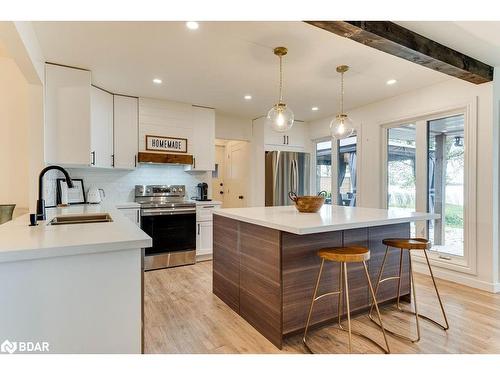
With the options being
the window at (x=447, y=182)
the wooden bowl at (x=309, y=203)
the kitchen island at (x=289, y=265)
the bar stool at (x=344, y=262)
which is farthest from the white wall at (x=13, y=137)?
the window at (x=447, y=182)

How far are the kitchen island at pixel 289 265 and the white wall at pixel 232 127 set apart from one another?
2.69 meters

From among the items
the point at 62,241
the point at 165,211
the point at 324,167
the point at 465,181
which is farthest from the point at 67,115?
the point at 465,181

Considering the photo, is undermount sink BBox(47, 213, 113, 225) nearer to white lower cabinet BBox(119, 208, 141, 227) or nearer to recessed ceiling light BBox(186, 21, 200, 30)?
white lower cabinet BBox(119, 208, 141, 227)

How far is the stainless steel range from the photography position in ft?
12.3

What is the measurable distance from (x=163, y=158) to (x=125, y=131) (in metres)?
0.63

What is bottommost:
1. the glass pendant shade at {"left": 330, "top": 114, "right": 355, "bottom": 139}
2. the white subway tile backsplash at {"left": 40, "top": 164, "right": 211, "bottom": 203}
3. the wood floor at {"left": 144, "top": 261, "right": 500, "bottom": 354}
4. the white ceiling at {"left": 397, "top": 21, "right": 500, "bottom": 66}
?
the wood floor at {"left": 144, "top": 261, "right": 500, "bottom": 354}

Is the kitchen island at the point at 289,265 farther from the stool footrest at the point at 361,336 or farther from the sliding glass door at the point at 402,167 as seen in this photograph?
the sliding glass door at the point at 402,167

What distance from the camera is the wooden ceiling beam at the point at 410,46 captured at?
76.0 inches

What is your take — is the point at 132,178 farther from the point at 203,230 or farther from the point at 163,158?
the point at 203,230

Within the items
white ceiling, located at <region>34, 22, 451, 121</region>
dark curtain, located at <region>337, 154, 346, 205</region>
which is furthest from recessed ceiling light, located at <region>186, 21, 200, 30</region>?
dark curtain, located at <region>337, 154, 346, 205</region>

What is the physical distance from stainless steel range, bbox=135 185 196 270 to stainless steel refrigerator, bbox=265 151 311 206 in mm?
1682

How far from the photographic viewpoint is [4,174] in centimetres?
294
